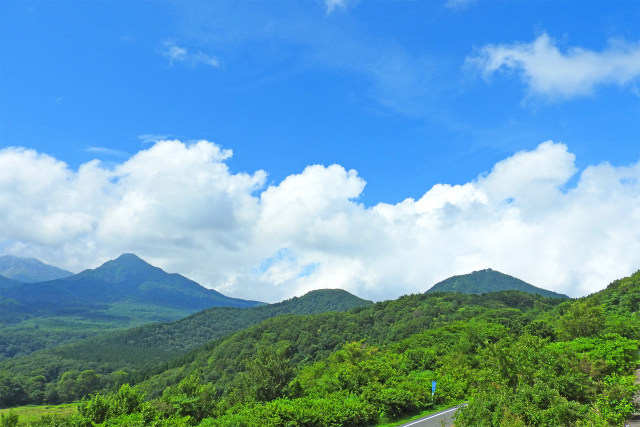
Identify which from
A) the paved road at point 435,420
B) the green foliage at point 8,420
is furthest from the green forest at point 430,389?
the paved road at point 435,420

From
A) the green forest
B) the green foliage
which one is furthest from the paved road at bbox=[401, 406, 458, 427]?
the green foliage

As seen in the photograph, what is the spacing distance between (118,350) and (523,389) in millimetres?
220213

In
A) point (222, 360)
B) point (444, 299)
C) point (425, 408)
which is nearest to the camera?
point (425, 408)

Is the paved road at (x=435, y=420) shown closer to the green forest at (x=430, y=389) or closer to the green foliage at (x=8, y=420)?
the green forest at (x=430, y=389)

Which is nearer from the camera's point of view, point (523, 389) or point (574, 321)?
point (523, 389)

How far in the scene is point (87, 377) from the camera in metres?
138

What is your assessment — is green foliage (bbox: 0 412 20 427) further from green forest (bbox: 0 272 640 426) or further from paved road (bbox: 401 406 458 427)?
paved road (bbox: 401 406 458 427)

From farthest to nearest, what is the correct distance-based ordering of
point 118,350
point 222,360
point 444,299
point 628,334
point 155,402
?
point 118,350 < point 444,299 < point 222,360 < point 628,334 < point 155,402

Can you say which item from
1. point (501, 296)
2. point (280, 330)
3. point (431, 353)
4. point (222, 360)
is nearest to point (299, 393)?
point (431, 353)

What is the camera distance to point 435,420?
18.7m

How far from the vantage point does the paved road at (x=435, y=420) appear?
58.0ft

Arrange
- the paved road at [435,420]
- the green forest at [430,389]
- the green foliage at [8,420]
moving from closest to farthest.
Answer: the green forest at [430,389] → the green foliage at [8,420] → the paved road at [435,420]

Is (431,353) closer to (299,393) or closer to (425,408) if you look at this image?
(425,408)

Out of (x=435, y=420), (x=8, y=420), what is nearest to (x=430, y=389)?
(x=435, y=420)
